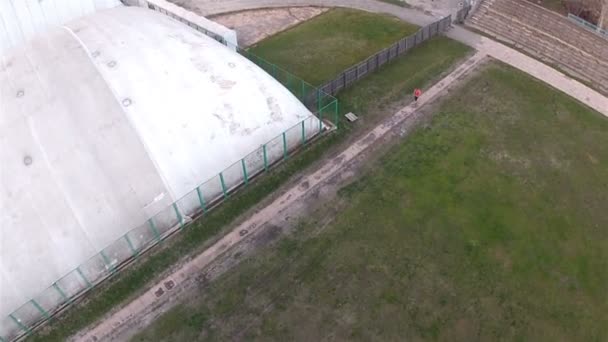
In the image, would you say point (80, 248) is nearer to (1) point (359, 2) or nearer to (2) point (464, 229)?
(2) point (464, 229)

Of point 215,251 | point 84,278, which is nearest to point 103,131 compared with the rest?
point 84,278

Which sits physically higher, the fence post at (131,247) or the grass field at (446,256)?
the fence post at (131,247)

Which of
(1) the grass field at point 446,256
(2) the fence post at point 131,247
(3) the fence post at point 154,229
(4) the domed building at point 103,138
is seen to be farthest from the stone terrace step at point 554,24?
(2) the fence post at point 131,247

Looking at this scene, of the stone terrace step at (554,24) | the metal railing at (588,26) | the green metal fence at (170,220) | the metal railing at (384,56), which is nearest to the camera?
the green metal fence at (170,220)

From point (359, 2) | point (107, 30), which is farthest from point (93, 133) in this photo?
point (359, 2)

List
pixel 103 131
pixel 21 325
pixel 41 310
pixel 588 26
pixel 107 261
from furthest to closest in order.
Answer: pixel 588 26 < pixel 103 131 < pixel 107 261 < pixel 41 310 < pixel 21 325

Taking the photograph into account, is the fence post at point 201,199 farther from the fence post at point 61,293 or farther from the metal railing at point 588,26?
the metal railing at point 588,26

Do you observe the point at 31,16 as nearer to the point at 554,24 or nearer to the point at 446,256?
the point at 446,256
